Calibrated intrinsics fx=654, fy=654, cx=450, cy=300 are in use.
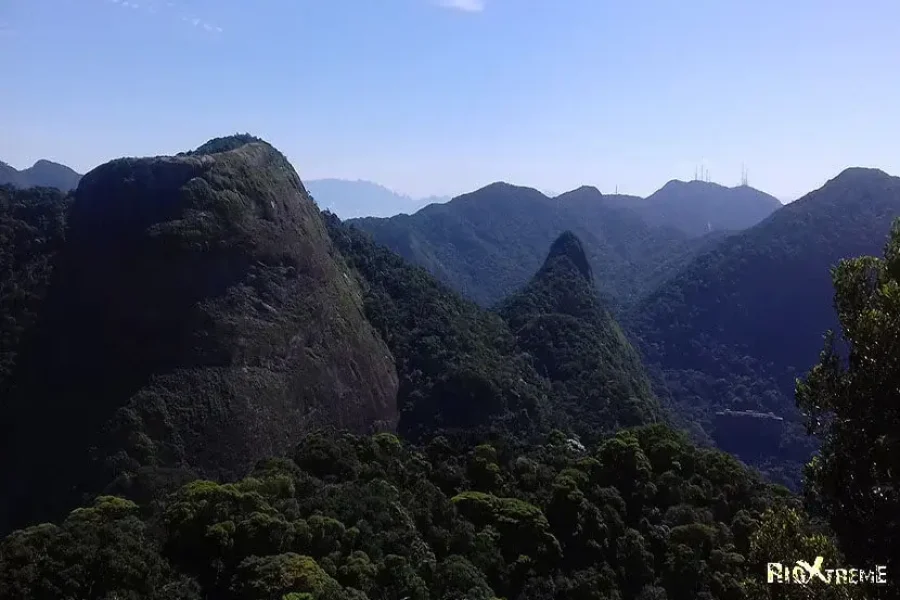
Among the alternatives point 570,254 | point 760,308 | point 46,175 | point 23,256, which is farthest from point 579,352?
point 46,175

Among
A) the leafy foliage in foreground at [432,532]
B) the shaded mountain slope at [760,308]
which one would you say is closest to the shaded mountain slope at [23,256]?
the leafy foliage in foreground at [432,532]

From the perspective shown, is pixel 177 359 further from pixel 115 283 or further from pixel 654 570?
pixel 654 570

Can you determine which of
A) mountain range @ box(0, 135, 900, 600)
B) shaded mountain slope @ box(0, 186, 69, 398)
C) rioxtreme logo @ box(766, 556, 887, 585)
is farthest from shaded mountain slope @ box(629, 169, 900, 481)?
rioxtreme logo @ box(766, 556, 887, 585)

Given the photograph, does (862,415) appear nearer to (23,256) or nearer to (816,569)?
(816,569)

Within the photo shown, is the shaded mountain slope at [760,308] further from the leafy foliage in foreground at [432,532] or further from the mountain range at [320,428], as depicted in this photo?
the leafy foliage in foreground at [432,532]

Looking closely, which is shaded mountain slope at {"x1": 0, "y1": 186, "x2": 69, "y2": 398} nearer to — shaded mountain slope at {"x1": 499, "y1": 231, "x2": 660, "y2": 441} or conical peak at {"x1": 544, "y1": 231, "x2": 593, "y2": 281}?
shaded mountain slope at {"x1": 499, "y1": 231, "x2": 660, "y2": 441}

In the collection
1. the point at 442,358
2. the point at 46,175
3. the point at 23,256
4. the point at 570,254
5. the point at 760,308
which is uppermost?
the point at 46,175

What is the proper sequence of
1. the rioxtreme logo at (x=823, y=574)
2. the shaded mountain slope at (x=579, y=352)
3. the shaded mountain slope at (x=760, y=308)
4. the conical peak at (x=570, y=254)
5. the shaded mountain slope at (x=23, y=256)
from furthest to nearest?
1. the shaded mountain slope at (x=760, y=308)
2. the conical peak at (x=570, y=254)
3. the shaded mountain slope at (x=579, y=352)
4. the shaded mountain slope at (x=23, y=256)
5. the rioxtreme logo at (x=823, y=574)

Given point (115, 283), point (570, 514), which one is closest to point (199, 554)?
point (570, 514)
